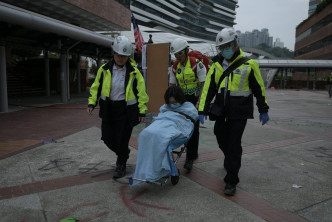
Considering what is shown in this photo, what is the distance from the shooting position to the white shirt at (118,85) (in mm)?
3740

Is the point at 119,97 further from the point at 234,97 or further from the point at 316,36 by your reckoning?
the point at 316,36

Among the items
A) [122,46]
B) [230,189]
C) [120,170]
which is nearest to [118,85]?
[122,46]

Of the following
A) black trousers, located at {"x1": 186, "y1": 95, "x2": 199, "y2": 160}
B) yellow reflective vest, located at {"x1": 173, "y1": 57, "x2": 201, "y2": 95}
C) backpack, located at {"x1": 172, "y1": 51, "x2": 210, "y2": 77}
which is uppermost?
backpack, located at {"x1": 172, "y1": 51, "x2": 210, "y2": 77}

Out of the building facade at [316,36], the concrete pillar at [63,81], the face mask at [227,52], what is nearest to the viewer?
the face mask at [227,52]

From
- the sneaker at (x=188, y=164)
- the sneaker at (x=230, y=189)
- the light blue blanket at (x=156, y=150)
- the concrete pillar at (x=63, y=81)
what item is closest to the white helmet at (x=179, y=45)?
the light blue blanket at (x=156, y=150)

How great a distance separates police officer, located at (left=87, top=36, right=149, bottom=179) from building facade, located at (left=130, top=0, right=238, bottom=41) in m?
81.6

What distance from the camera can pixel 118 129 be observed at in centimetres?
379

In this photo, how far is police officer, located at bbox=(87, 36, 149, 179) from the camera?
3709mm

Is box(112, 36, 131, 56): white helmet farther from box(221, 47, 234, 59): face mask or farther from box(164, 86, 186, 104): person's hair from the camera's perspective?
→ box(221, 47, 234, 59): face mask

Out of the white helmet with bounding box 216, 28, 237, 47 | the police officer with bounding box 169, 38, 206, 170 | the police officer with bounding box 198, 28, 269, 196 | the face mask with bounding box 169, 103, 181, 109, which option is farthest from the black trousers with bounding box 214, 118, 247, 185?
the white helmet with bounding box 216, 28, 237, 47

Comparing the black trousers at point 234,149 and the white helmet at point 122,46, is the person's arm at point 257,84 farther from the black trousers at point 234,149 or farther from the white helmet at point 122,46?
the white helmet at point 122,46

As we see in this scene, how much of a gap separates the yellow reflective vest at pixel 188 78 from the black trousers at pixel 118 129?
952 mm

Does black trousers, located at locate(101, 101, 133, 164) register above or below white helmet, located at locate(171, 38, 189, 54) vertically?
below

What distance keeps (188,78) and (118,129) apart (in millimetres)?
1243
